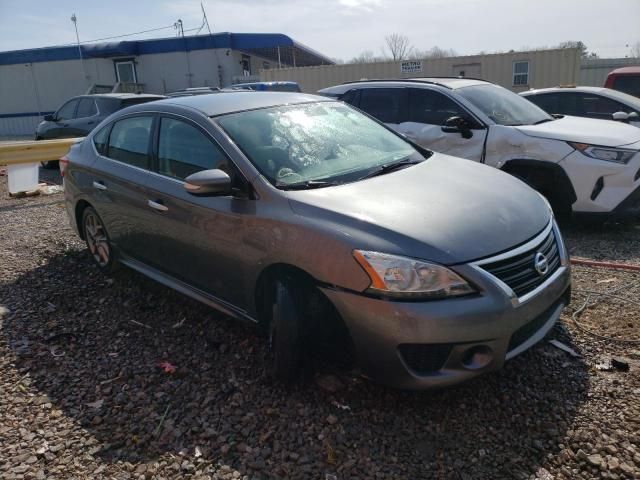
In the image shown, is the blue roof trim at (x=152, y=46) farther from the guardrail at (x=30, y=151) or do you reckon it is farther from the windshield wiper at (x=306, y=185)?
the windshield wiper at (x=306, y=185)

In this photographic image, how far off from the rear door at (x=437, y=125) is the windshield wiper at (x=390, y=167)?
2.66 metres

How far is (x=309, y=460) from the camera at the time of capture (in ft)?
8.54

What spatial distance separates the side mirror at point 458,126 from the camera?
20.4 ft

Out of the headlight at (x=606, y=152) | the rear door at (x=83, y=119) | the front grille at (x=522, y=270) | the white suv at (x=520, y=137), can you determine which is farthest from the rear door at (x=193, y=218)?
the rear door at (x=83, y=119)

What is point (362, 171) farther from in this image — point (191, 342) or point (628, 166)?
point (628, 166)

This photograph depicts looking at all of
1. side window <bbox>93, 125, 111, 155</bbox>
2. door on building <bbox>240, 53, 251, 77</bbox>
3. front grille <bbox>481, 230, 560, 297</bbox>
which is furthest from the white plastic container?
door on building <bbox>240, 53, 251, 77</bbox>

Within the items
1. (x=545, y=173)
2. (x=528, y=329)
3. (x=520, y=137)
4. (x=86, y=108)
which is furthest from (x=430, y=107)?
(x=86, y=108)

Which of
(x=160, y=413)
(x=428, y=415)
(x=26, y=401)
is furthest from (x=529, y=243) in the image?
(x=26, y=401)

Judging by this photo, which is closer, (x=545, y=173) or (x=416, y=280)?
(x=416, y=280)

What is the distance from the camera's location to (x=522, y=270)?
9.28 feet

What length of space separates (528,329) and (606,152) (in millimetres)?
3559

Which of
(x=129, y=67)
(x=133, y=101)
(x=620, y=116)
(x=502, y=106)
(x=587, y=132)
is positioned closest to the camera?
(x=587, y=132)

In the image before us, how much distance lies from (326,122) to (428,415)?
220 centimetres

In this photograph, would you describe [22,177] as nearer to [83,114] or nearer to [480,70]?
[83,114]
